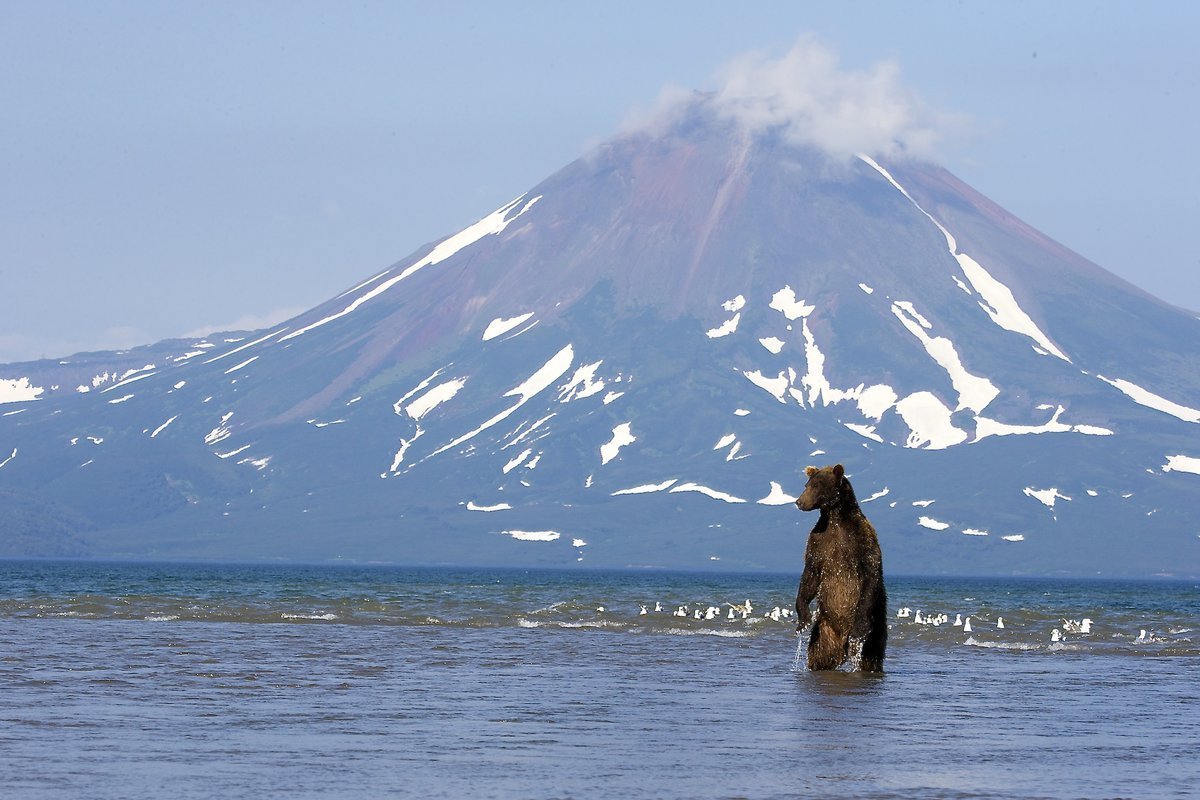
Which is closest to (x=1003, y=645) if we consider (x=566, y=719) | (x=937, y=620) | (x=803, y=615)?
(x=937, y=620)

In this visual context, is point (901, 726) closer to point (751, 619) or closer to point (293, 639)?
point (293, 639)

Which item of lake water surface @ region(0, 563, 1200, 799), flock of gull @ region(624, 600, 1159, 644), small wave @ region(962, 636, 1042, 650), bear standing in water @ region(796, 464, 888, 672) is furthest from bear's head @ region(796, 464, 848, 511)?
flock of gull @ region(624, 600, 1159, 644)

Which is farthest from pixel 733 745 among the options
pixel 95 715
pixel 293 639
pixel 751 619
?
pixel 751 619

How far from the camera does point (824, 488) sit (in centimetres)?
2572

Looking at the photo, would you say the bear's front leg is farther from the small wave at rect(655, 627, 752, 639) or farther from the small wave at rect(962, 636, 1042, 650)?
the small wave at rect(655, 627, 752, 639)

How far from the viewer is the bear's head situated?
2552 centimetres

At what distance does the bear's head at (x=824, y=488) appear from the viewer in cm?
2552

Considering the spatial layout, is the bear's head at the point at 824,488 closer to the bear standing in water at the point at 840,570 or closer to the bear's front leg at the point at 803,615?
the bear standing in water at the point at 840,570

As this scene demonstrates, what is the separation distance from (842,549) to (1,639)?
51.8ft

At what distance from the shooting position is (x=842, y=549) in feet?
84.8

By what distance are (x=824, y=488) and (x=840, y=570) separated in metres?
1.15

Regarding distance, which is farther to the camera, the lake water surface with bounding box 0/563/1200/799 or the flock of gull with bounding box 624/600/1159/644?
the flock of gull with bounding box 624/600/1159/644

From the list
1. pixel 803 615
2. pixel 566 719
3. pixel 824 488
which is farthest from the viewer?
pixel 803 615

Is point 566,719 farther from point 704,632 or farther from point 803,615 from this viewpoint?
point 704,632
